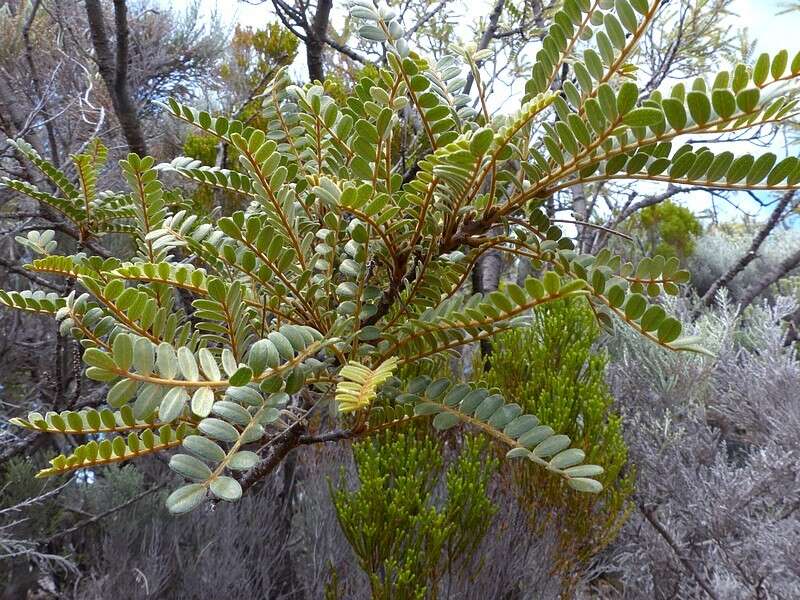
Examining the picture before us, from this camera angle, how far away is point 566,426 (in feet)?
3.48

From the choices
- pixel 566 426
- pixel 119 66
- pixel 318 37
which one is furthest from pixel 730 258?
pixel 119 66

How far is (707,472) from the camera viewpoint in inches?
59.2

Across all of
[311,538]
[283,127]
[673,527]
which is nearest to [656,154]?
[283,127]

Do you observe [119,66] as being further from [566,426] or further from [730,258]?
[730,258]

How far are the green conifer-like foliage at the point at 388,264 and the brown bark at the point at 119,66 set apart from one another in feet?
1.48

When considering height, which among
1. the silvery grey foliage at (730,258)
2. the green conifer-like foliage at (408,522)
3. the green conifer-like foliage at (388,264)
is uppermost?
the green conifer-like foliage at (388,264)

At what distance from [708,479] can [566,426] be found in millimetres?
647

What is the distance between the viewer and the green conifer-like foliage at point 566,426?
1081 mm

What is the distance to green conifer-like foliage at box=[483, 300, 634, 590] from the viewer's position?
1.08 meters

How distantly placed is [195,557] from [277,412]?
127 cm

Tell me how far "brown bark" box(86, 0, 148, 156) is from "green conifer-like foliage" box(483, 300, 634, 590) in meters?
0.80

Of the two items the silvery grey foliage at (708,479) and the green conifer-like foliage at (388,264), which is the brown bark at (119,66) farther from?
the silvery grey foliage at (708,479)

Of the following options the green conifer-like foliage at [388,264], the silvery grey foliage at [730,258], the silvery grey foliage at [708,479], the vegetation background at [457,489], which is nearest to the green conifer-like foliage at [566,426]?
the vegetation background at [457,489]

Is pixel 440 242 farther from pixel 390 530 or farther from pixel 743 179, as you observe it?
pixel 390 530
